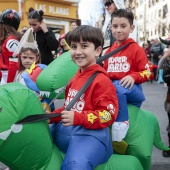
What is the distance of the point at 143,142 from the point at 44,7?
12238 mm

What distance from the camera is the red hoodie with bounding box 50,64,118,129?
6.27 ft

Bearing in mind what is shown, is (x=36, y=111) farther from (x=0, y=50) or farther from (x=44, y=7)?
(x=44, y=7)

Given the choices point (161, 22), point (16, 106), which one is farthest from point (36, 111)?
point (161, 22)

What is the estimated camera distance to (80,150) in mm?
1903

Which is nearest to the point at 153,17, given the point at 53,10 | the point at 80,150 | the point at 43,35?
the point at 53,10

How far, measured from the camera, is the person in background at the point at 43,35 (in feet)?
12.7

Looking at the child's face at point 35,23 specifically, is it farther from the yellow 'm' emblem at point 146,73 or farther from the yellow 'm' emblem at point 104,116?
the yellow 'm' emblem at point 104,116

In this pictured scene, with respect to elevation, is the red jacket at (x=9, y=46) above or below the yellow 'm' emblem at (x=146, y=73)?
above

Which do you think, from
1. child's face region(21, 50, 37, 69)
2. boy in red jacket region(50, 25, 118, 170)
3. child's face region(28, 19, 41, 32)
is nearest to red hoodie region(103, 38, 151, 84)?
boy in red jacket region(50, 25, 118, 170)

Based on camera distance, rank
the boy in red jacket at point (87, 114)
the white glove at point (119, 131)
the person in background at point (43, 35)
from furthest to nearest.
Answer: the person in background at point (43, 35)
the white glove at point (119, 131)
the boy in red jacket at point (87, 114)

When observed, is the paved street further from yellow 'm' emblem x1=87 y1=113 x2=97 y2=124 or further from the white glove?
yellow 'm' emblem x1=87 y1=113 x2=97 y2=124

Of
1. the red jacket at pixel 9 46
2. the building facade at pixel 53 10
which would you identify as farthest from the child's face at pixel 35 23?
the building facade at pixel 53 10

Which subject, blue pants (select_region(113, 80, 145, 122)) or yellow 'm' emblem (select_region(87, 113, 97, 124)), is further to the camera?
blue pants (select_region(113, 80, 145, 122))

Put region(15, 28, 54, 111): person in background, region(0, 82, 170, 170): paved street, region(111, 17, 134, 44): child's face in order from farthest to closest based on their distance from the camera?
region(0, 82, 170, 170): paved street → region(15, 28, 54, 111): person in background → region(111, 17, 134, 44): child's face
